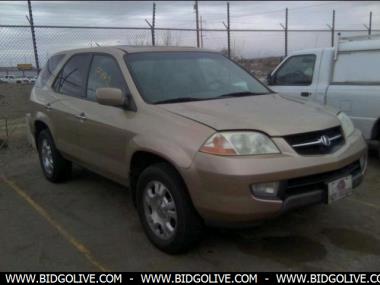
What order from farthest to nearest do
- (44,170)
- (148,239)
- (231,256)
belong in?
(44,170)
(148,239)
(231,256)

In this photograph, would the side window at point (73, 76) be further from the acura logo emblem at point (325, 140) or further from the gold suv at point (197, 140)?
the acura logo emblem at point (325, 140)

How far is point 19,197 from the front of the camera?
5.78 m

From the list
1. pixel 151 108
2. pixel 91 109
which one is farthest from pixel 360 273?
pixel 91 109

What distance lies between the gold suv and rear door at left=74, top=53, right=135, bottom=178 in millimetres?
12

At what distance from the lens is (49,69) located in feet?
20.4

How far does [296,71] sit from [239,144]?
13.8 feet

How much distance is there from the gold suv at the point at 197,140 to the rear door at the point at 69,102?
0.02 meters

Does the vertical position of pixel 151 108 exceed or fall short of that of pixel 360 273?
it exceeds it

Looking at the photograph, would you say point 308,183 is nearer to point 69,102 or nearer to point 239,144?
point 239,144

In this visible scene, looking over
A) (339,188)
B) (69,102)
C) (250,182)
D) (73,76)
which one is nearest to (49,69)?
(73,76)

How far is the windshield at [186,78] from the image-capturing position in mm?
4332

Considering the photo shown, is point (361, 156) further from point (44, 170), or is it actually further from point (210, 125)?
point (44, 170)

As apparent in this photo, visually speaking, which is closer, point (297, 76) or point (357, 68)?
point (357, 68)

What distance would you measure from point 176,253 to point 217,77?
1915mm
